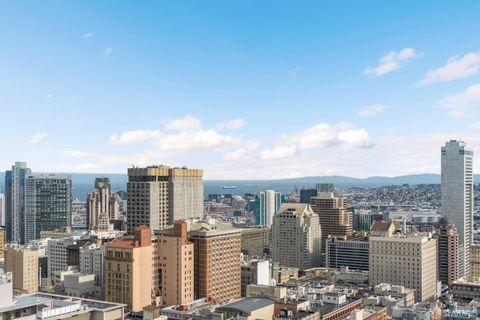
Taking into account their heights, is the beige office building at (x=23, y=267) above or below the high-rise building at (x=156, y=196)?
below

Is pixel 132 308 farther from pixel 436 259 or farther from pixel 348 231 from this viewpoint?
pixel 348 231

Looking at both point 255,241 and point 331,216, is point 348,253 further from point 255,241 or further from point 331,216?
point 255,241

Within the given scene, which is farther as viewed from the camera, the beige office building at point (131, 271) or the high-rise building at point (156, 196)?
the high-rise building at point (156, 196)

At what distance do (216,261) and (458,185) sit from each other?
76.7 metres

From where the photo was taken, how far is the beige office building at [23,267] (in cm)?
11215

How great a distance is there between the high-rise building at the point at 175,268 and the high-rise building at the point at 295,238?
54.0 meters

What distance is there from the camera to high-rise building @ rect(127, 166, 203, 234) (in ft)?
399

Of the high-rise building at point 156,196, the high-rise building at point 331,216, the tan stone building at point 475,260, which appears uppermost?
the high-rise building at point 156,196

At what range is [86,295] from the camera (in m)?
91.2

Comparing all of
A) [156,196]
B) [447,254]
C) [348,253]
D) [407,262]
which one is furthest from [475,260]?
[156,196]

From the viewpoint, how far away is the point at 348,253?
134000 mm

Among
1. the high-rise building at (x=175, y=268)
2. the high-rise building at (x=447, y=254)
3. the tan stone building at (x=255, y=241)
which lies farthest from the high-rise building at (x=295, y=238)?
the high-rise building at (x=175, y=268)

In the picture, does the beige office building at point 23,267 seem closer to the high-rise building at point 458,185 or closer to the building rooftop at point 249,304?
the building rooftop at point 249,304

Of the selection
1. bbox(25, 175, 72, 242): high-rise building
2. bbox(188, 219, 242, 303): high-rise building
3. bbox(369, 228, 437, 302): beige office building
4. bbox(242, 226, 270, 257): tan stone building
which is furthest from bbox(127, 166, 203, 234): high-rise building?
bbox(25, 175, 72, 242): high-rise building
